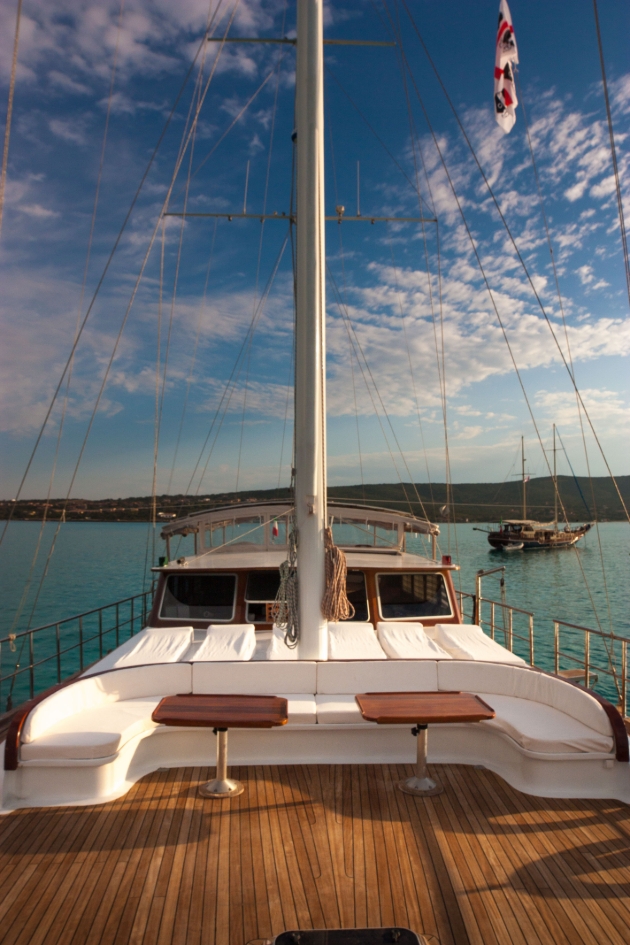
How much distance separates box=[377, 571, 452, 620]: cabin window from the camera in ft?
25.6

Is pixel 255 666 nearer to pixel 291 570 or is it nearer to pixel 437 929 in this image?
pixel 291 570

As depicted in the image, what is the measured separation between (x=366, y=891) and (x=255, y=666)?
217 centimetres

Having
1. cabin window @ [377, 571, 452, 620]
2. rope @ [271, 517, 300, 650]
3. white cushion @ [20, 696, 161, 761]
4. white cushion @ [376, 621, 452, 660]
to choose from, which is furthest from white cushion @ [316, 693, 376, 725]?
cabin window @ [377, 571, 452, 620]

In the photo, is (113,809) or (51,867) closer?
(51,867)

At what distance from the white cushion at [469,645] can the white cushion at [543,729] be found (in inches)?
24.6

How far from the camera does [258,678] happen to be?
4.93 metres

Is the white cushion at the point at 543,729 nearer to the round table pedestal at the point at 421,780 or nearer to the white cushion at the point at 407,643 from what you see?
the round table pedestal at the point at 421,780

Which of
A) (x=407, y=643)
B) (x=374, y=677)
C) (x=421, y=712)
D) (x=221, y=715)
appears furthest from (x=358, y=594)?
(x=221, y=715)

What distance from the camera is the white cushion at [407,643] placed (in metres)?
5.96

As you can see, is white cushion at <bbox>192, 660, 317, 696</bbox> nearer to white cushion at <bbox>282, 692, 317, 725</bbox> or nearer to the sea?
white cushion at <bbox>282, 692, 317, 725</bbox>

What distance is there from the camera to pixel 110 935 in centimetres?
270

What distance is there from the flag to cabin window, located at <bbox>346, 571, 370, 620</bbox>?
564 cm

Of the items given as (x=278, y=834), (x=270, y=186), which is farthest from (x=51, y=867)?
(x=270, y=186)

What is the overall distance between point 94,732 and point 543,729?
326 centimetres
